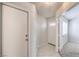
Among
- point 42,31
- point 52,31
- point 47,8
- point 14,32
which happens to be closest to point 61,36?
point 52,31

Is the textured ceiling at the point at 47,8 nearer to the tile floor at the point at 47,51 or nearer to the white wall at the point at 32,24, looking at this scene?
the white wall at the point at 32,24

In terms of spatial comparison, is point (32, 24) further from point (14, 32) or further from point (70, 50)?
point (70, 50)

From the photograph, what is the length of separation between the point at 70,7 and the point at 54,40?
0.44 metres

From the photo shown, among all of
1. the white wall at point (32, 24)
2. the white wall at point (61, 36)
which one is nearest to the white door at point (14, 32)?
the white wall at point (32, 24)

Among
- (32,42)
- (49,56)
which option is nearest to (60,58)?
(49,56)

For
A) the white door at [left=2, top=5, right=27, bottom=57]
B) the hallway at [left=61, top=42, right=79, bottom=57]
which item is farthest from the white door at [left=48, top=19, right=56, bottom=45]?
the white door at [left=2, top=5, right=27, bottom=57]

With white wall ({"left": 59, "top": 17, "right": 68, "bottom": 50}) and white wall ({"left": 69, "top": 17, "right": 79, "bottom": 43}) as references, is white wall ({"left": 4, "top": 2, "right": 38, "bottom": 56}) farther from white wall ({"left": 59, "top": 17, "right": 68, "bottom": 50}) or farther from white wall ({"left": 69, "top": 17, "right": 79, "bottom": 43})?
white wall ({"left": 69, "top": 17, "right": 79, "bottom": 43})

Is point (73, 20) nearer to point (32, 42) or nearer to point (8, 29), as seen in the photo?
point (32, 42)

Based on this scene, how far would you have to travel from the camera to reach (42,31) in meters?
1.42

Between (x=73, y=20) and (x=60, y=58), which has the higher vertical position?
(x=73, y=20)

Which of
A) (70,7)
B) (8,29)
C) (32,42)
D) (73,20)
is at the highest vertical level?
(70,7)

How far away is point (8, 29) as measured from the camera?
137cm

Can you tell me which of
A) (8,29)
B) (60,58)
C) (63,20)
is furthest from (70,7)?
(8,29)

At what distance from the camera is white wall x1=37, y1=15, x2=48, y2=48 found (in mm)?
1403
